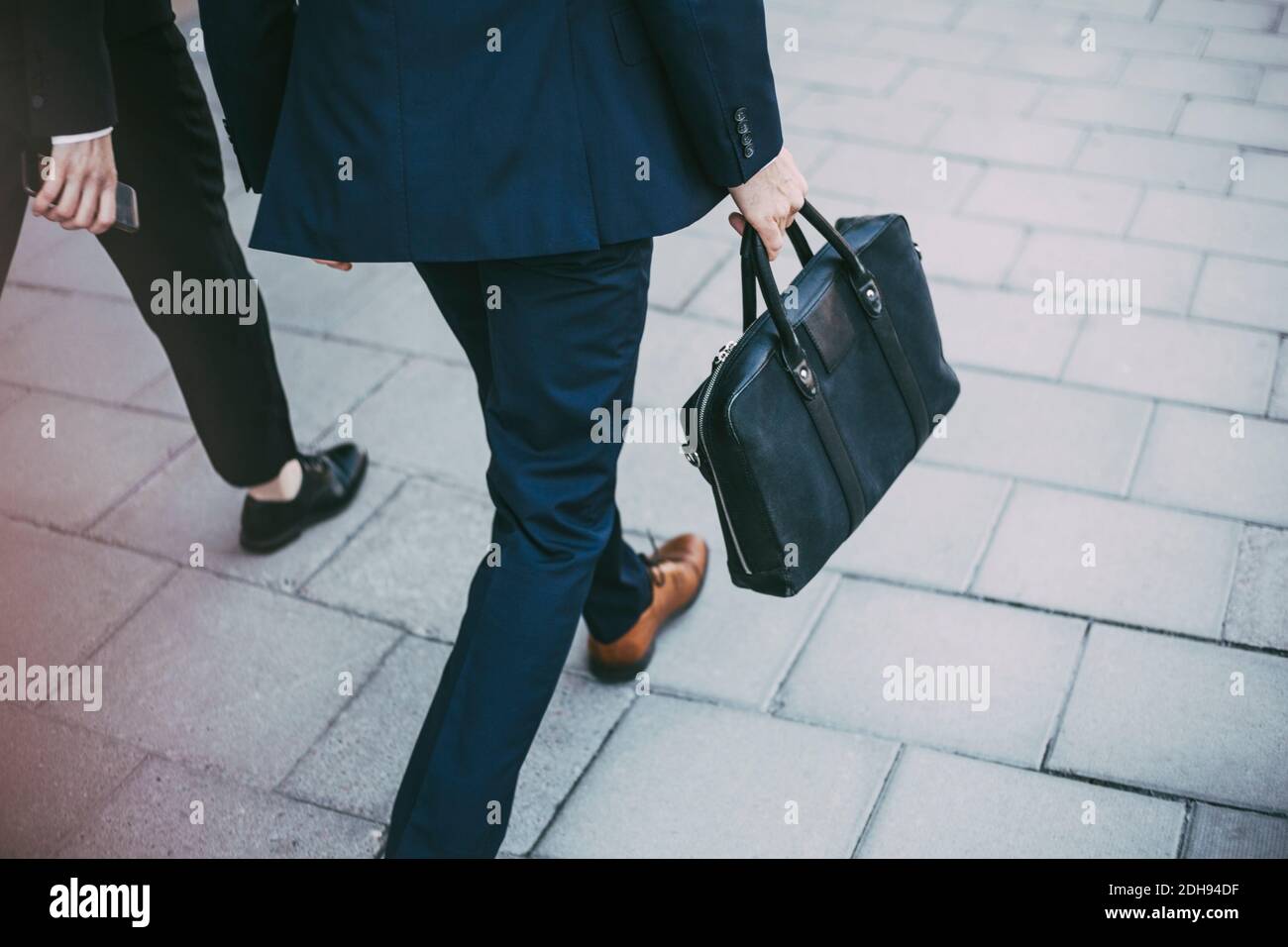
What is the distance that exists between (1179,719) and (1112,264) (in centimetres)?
164

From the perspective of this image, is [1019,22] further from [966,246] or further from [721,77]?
[721,77]

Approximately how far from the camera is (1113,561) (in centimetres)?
271

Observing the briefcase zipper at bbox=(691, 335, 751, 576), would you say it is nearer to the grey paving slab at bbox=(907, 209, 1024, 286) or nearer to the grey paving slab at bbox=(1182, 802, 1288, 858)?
the grey paving slab at bbox=(1182, 802, 1288, 858)

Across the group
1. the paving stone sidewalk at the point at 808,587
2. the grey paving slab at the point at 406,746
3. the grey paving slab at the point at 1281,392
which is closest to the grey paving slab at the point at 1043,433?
the paving stone sidewalk at the point at 808,587

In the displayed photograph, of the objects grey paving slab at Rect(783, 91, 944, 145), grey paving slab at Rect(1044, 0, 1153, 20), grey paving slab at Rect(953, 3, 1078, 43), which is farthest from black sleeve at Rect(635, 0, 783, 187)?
grey paving slab at Rect(1044, 0, 1153, 20)

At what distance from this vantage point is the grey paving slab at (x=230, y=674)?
98.3 inches

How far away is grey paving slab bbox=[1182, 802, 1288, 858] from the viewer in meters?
2.11

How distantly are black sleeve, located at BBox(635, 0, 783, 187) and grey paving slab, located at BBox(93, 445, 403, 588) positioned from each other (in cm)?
156

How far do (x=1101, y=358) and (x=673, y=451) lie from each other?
1120mm

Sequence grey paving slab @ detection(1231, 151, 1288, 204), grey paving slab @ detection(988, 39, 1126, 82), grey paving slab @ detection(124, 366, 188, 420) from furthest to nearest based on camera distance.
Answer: grey paving slab @ detection(988, 39, 1126, 82) < grey paving slab @ detection(1231, 151, 1288, 204) < grey paving slab @ detection(124, 366, 188, 420)

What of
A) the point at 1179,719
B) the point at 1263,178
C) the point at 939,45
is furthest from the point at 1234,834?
the point at 939,45

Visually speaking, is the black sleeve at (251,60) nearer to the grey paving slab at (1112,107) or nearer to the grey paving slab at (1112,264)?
the grey paving slab at (1112,264)

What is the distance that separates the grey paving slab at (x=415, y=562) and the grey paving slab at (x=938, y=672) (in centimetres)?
78

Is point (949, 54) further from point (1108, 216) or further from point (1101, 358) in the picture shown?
point (1101, 358)
